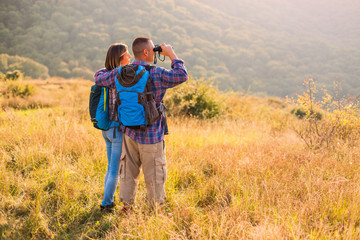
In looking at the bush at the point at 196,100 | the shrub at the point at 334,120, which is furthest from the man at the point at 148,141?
the bush at the point at 196,100

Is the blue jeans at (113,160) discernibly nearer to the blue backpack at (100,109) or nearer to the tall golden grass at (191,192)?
the blue backpack at (100,109)

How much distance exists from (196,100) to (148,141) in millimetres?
7995

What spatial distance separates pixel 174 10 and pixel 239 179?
10942cm

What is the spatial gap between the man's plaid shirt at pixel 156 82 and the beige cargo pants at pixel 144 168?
8 centimetres

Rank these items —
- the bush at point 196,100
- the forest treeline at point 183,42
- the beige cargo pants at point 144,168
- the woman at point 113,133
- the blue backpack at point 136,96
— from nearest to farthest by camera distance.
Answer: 1. the blue backpack at point 136,96
2. the beige cargo pants at point 144,168
3. the woman at point 113,133
4. the bush at point 196,100
5. the forest treeline at point 183,42

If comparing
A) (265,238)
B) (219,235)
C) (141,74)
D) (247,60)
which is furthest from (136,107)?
(247,60)

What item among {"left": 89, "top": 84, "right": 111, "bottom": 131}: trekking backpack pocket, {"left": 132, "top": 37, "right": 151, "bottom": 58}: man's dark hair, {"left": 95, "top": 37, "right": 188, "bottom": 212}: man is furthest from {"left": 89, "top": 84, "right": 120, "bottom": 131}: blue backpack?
{"left": 132, "top": 37, "right": 151, "bottom": 58}: man's dark hair

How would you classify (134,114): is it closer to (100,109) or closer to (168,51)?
(100,109)

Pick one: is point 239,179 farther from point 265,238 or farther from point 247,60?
point 247,60

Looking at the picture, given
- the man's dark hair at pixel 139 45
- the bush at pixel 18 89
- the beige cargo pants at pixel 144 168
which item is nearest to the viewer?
the man's dark hair at pixel 139 45

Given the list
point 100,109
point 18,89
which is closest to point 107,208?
point 100,109

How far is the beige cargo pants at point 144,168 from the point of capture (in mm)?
2549

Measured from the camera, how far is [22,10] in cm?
6638

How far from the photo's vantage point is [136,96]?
2.36 m
